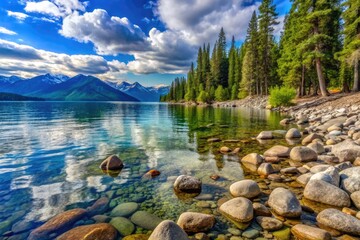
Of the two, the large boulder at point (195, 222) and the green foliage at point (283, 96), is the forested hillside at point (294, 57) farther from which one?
the large boulder at point (195, 222)

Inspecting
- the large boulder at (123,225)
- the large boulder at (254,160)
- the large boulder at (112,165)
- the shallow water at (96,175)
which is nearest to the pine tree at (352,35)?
the shallow water at (96,175)

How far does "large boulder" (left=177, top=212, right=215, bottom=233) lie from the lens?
4012 millimetres

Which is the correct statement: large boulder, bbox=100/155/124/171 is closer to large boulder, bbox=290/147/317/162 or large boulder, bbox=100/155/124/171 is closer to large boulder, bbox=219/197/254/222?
large boulder, bbox=219/197/254/222

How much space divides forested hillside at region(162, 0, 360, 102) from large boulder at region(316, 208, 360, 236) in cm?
2284

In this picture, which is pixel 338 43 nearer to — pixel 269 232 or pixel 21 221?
pixel 269 232

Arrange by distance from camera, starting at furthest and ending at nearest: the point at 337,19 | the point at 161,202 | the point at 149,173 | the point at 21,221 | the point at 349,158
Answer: the point at 337,19 → the point at 349,158 → the point at 149,173 → the point at 161,202 → the point at 21,221

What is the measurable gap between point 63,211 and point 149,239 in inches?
98.9

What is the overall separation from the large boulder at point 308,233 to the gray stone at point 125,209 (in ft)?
10.8

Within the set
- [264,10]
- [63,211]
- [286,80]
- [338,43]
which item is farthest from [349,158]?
[264,10]

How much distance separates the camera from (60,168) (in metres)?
7.91

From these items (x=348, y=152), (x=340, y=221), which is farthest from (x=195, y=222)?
(x=348, y=152)

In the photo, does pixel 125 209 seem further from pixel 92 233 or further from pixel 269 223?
pixel 269 223

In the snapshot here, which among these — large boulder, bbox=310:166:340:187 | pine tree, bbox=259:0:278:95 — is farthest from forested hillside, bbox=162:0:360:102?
large boulder, bbox=310:166:340:187

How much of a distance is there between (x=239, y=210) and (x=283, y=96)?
31.9 m
